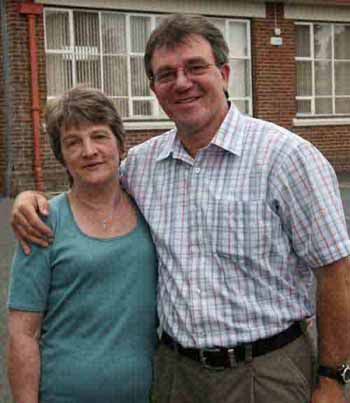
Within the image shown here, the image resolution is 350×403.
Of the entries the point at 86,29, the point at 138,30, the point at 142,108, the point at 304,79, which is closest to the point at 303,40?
the point at 304,79

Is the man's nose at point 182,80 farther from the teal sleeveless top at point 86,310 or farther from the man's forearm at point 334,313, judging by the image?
the man's forearm at point 334,313

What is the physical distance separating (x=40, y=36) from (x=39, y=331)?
11.6 m

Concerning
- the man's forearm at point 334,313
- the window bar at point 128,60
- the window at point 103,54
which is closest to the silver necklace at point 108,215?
the man's forearm at point 334,313

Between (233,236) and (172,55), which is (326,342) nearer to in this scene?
(233,236)

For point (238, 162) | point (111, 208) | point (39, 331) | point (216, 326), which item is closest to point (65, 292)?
point (39, 331)

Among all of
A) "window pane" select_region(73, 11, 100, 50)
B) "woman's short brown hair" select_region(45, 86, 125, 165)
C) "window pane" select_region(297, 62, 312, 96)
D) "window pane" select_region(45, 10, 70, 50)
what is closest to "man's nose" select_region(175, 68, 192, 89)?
"woman's short brown hair" select_region(45, 86, 125, 165)

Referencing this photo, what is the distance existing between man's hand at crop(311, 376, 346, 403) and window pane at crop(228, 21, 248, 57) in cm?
1375

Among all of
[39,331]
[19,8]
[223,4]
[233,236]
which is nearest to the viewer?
[233,236]

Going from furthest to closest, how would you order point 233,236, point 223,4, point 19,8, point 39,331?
point 223,4, point 19,8, point 39,331, point 233,236

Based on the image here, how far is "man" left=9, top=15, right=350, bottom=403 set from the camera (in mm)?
2264

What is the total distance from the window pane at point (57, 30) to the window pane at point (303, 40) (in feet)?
18.7

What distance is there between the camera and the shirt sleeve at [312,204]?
7.28ft

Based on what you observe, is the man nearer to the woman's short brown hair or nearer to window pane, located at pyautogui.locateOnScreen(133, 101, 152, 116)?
the woman's short brown hair

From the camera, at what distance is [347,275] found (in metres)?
2.31
